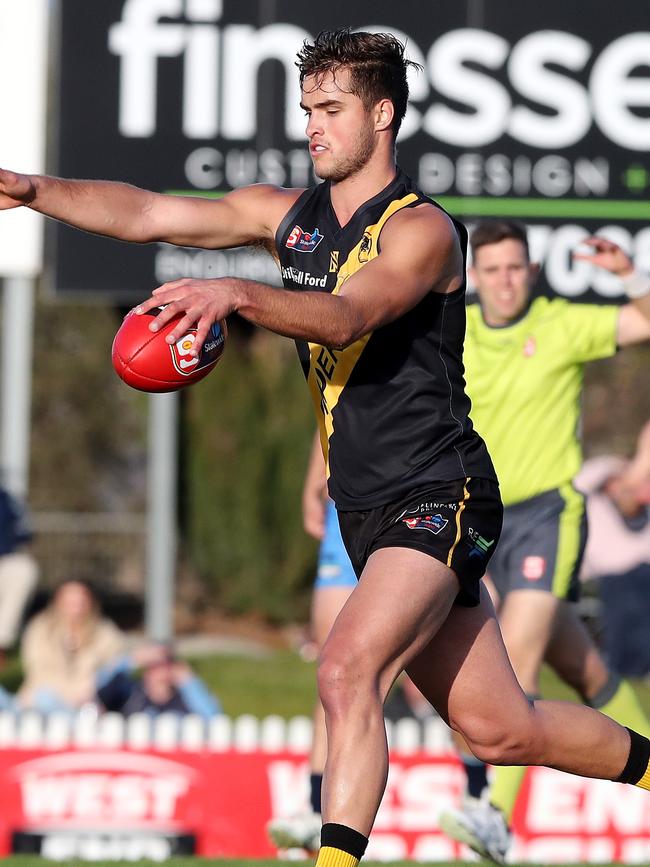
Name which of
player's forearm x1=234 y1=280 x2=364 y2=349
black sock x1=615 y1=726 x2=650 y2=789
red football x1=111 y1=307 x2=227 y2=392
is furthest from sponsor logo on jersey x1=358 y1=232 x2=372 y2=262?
black sock x1=615 y1=726 x2=650 y2=789

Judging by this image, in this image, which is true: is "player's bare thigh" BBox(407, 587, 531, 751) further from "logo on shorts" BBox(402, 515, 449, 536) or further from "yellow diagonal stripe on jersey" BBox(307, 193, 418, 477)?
"yellow diagonal stripe on jersey" BBox(307, 193, 418, 477)

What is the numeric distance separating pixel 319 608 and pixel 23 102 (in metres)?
6.09

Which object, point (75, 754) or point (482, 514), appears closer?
point (482, 514)

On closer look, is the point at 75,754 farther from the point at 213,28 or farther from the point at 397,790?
the point at 213,28

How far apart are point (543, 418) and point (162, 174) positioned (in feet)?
15.4

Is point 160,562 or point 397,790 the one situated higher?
point 160,562

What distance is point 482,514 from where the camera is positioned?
4.70 m

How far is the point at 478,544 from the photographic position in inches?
183

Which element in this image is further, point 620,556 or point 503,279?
point 620,556

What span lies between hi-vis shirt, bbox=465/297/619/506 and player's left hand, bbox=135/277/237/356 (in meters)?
3.29

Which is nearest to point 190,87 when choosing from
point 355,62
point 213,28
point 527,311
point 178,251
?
point 213,28

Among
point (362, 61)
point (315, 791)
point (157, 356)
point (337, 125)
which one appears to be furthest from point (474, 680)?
point (315, 791)

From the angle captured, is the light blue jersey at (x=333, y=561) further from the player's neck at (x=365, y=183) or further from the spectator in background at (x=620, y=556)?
the spectator in background at (x=620, y=556)

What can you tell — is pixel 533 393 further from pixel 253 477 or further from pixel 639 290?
pixel 253 477
